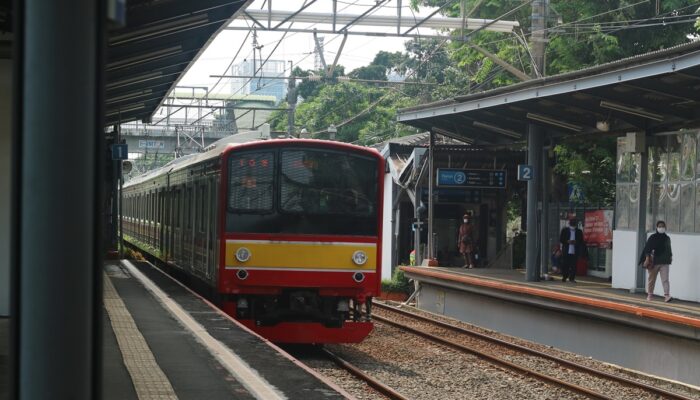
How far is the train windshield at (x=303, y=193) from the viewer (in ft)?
43.3

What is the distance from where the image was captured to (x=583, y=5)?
92.6 ft

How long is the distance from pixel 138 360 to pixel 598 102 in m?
11.2

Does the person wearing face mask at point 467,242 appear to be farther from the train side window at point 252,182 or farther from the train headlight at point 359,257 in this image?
the train side window at point 252,182

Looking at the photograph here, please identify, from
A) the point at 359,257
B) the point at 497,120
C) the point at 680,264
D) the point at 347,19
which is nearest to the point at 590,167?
the point at 497,120

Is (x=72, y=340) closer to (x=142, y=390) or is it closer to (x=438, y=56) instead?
(x=142, y=390)

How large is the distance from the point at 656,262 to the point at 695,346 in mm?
2845

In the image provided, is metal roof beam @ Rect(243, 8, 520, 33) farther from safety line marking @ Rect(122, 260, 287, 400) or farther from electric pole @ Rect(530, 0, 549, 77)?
safety line marking @ Rect(122, 260, 287, 400)

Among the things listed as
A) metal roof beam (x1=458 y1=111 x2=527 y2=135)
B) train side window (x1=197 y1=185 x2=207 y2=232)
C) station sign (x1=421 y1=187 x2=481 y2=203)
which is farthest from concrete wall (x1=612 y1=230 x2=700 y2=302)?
station sign (x1=421 y1=187 x2=481 y2=203)

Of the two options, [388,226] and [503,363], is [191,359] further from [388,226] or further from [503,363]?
[388,226]

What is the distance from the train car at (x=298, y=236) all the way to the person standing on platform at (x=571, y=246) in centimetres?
803

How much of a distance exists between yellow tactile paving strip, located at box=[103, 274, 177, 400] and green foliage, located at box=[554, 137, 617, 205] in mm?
16255

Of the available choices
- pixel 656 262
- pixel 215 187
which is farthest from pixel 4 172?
pixel 656 262

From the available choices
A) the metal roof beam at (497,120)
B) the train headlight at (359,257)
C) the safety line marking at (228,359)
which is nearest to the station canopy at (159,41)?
the safety line marking at (228,359)

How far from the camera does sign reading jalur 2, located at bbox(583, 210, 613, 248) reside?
73.4 ft
